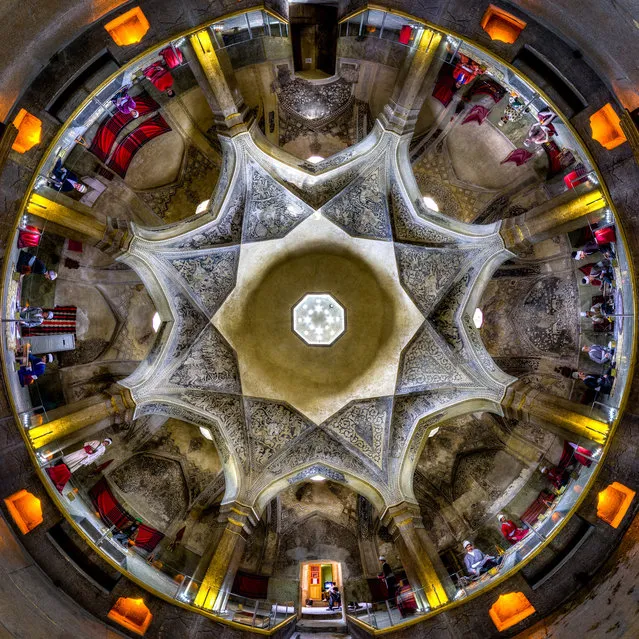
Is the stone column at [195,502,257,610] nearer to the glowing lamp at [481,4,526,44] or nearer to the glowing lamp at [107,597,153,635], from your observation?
the glowing lamp at [107,597,153,635]

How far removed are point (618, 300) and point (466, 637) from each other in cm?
959

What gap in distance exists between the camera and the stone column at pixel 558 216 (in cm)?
1145

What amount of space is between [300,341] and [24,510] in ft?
29.3

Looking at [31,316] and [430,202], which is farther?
[430,202]

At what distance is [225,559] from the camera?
12648 mm

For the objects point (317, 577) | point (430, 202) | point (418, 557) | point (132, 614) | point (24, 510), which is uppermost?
point (430, 202)

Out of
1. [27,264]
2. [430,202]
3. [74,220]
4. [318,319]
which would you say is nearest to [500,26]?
[430,202]

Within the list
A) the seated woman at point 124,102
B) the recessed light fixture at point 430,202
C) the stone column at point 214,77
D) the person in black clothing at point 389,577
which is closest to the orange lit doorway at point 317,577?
the person in black clothing at point 389,577

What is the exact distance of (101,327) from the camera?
52.9 ft

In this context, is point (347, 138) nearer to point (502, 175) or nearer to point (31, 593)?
point (502, 175)

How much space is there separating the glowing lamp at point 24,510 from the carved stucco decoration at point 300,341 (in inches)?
136

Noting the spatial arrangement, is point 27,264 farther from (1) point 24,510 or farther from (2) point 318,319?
(2) point 318,319

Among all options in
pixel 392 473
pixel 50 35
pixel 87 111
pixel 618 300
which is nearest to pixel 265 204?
pixel 87 111

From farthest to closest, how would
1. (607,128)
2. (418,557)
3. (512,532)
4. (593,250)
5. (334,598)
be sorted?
(334,598), (512,532), (593,250), (418,557), (607,128)
